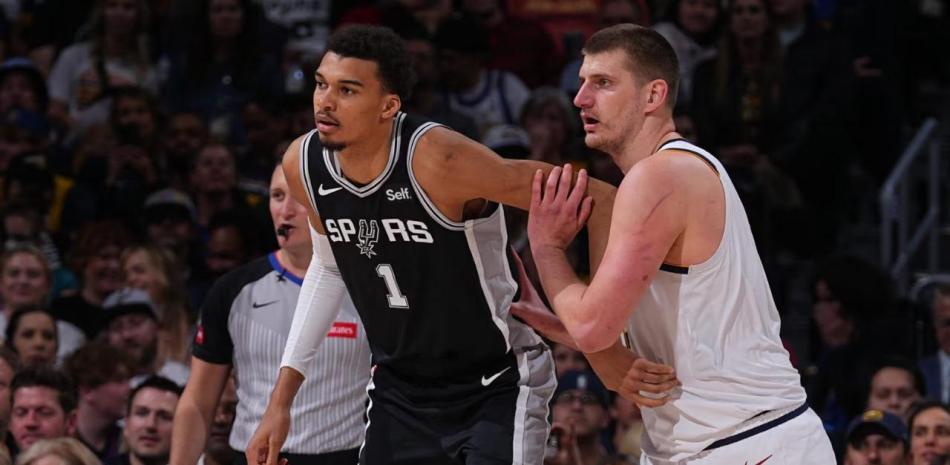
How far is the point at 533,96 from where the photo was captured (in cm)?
1046

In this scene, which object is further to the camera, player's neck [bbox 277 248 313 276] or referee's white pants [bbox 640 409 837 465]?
player's neck [bbox 277 248 313 276]

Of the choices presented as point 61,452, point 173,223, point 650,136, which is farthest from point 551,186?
point 173,223

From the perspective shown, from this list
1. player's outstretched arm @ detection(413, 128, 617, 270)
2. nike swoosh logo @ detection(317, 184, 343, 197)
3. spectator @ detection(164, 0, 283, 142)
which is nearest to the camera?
player's outstretched arm @ detection(413, 128, 617, 270)

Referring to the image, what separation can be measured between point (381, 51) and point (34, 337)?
4.44 meters

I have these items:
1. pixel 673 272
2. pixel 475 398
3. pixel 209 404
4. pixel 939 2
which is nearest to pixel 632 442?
pixel 209 404

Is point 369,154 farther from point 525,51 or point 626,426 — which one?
point 525,51

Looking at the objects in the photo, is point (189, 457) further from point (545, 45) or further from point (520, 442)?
point (545, 45)

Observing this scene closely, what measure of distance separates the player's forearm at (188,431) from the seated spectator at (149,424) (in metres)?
1.51

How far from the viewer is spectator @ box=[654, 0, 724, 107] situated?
11.1m

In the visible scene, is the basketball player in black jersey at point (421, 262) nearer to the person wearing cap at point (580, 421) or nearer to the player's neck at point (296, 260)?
the player's neck at point (296, 260)

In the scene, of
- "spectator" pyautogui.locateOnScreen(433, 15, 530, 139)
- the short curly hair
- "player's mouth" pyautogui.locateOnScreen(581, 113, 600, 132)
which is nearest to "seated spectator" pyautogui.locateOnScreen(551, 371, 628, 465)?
"spectator" pyautogui.locateOnScreen(433, 15, 530, 139)

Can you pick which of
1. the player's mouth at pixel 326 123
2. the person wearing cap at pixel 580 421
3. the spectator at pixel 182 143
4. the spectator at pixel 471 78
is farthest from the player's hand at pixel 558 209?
the spectator at pixel 182 143

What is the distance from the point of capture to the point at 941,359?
8695 mm

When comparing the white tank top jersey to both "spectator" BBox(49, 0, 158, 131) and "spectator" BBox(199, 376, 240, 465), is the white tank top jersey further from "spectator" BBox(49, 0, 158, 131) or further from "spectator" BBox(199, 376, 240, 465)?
"spectator" BBox(49, 0, 158, 131)
